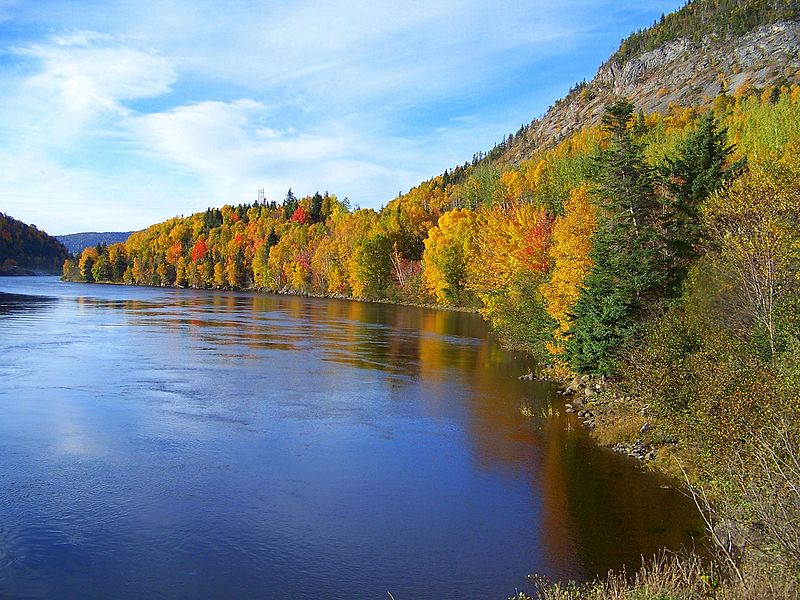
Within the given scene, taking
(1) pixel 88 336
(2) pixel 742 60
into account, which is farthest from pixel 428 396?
(2) pixel 742 60

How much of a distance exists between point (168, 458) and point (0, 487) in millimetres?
4300

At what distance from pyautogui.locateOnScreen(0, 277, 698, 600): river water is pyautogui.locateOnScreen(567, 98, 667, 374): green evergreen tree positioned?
3.38m

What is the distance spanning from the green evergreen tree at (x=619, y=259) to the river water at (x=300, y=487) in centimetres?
338

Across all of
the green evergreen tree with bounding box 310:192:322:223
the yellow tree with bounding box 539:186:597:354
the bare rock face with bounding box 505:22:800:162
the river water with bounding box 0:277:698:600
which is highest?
the bare rock face with bounding box 505:22:800:162

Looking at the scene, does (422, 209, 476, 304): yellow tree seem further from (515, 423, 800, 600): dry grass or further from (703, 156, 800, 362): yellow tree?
(515, 423, 800, 600): dry grass

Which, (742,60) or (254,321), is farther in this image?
(742,60)

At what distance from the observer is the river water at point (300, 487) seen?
12.5 m

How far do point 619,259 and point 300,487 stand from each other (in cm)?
1653

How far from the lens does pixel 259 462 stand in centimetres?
1855

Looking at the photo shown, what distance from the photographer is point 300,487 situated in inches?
661

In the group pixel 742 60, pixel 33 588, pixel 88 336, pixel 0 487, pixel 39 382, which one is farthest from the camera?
pixel 742 60

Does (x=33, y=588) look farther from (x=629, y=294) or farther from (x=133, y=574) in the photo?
(x=629, y=294)

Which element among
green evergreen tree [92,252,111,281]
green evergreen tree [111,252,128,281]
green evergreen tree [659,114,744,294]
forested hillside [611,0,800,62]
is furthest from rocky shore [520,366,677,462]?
forested hillside [611,0,800,62]

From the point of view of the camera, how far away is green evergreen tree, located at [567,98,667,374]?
999 inches
